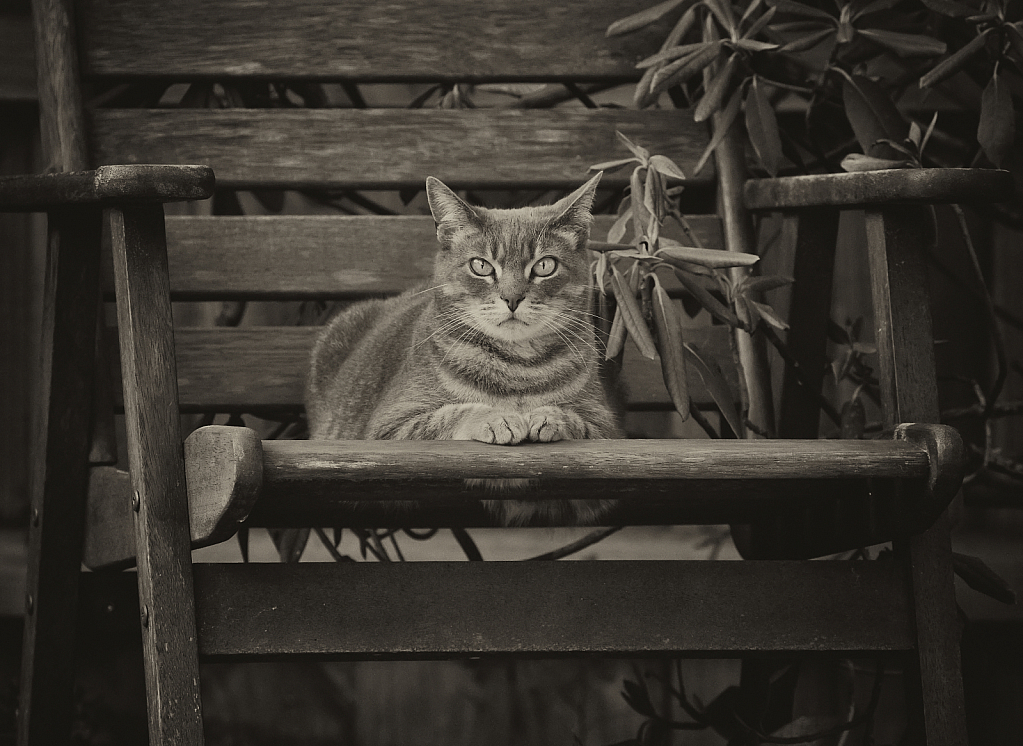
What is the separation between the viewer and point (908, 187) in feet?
5.02

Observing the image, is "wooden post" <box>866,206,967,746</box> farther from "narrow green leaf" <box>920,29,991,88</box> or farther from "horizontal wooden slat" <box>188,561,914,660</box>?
"narrow green leaf" <box>920,29,991,88</box>

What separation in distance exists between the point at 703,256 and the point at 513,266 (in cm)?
31

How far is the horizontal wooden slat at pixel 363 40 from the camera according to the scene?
215cm

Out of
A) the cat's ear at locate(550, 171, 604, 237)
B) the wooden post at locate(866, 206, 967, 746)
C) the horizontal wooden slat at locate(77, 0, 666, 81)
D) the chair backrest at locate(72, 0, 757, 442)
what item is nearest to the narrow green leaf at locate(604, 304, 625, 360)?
the cat's ear at locate(550, 171, 604, 237)

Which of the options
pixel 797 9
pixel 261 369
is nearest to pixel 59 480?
pixel 261 369

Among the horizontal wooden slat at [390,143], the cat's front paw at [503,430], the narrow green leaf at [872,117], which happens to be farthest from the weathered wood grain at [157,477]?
the narrow green leaf at [872,117]

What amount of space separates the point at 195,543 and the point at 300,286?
894 mm

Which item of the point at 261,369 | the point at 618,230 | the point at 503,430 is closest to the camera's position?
the point at 503,430

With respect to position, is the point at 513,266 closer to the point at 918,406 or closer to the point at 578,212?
the point at 578,212

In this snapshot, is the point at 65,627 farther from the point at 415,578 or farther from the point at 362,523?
the point at 415,578

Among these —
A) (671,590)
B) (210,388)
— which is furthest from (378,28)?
(671,590)

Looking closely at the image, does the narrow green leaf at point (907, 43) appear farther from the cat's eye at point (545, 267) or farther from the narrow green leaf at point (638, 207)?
the cat's eye at point (545, 267)

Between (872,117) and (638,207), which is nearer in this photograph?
(638,207)

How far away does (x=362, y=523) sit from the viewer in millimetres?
1504
